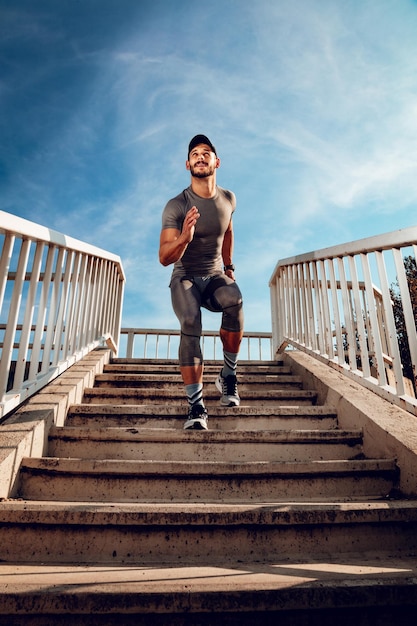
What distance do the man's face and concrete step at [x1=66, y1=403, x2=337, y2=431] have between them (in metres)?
1.66

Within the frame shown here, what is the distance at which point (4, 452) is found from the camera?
178cm

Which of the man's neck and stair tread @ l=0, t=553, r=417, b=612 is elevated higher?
the man's neck

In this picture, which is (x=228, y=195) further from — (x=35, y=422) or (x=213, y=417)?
(x=35, y=422)

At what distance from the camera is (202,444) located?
2.18 metres

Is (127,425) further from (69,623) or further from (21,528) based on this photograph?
(69,623)

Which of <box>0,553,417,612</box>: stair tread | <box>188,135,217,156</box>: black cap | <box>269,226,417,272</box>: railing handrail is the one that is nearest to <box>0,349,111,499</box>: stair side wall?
<box>0,553,417,612</box>: stair tread

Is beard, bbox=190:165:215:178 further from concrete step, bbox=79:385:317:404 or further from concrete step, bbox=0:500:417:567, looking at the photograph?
concrete step, bbox=0:500:417:567

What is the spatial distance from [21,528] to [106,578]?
48 cm

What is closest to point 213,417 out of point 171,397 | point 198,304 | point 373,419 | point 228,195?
point 171,397

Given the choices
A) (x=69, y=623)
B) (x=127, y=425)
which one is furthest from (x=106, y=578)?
(x=127, y=425)

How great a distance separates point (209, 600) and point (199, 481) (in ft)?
2.39

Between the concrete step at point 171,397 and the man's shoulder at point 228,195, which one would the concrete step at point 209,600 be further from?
the man's shoulder at point 228,195

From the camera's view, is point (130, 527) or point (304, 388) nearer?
point (130, 527)

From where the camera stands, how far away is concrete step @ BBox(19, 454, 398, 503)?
1.83 m
